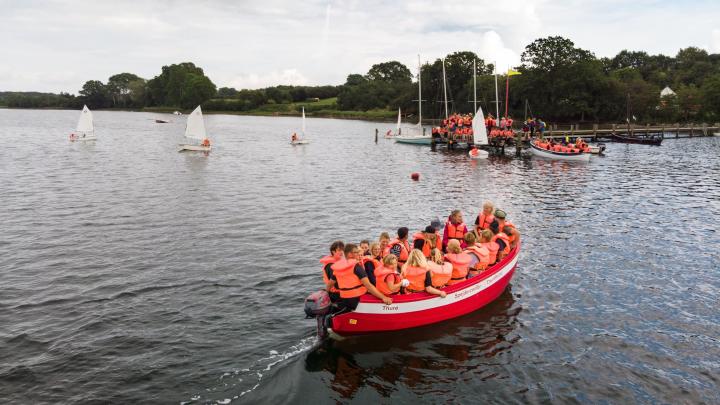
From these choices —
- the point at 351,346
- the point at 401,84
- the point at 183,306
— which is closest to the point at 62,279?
the point at 183,306

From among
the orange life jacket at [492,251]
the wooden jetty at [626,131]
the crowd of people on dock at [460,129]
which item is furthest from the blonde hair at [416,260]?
the wooden jetty at [626,131]

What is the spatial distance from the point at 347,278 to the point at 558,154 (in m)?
48.2

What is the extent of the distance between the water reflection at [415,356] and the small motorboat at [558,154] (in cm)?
4347

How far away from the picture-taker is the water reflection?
12.0 m

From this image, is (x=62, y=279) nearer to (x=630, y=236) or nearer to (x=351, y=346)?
(x=351, y=346)

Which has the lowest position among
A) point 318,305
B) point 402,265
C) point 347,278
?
point 318,305

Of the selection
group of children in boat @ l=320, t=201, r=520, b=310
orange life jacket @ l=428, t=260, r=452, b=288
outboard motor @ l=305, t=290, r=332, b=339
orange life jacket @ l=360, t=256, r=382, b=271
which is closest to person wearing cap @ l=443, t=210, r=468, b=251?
group of children in boat @ l=320, t=201, r=520, b=310

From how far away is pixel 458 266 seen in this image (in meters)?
14.6

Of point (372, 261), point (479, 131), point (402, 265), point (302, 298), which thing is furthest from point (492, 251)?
point (479, 131)

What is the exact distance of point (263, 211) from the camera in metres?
29.2

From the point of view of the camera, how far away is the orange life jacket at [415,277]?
1369 cm

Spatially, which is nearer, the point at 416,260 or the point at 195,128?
the point at 416,260

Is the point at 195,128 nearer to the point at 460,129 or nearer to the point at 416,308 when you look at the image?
the point at 460,129

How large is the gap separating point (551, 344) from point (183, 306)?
433 inches
